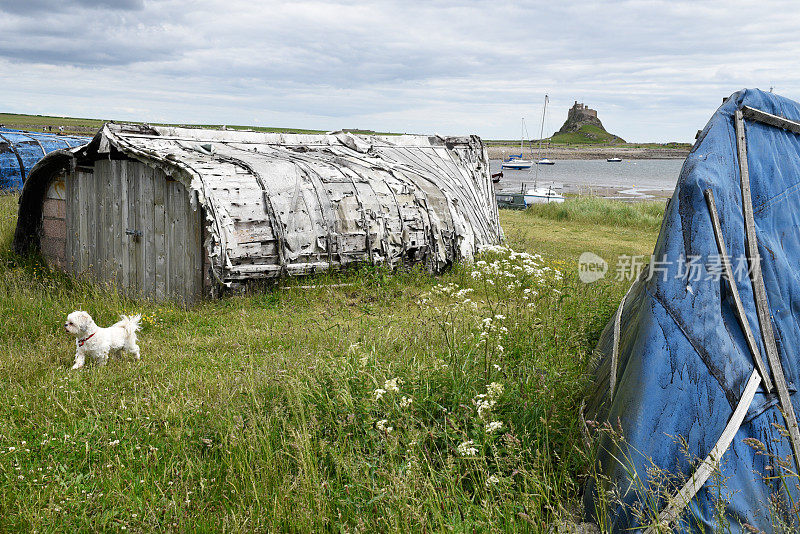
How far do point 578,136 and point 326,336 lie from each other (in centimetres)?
16434

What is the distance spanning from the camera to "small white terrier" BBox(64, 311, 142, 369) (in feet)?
20.9

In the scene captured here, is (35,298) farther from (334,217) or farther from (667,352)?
(667,352)

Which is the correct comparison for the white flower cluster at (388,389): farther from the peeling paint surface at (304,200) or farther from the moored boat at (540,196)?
the moored boat at (540,196)

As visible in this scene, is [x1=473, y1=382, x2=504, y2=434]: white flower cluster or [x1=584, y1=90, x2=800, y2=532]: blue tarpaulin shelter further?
[x1=473, y1=382, x2=504, y2=434]: white flower cluster

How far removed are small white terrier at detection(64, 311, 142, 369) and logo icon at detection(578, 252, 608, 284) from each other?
6.14m

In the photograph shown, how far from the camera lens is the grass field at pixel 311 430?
348 cm

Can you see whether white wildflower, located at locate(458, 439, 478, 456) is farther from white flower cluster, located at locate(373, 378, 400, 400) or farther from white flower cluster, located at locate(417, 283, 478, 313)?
white flower cluster, located at locate(417, 283, 478, 313)

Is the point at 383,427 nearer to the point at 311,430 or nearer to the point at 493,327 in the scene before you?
the point at 311,430

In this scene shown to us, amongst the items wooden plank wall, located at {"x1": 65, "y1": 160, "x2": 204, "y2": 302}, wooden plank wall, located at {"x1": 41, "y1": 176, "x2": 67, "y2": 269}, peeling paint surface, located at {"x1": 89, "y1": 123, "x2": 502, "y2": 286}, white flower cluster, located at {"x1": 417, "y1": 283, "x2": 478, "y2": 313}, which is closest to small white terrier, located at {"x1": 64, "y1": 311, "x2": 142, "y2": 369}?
peeling paint surface, located at {"x1": 89, "y1": 123, "x2": 502, "y2": 286}

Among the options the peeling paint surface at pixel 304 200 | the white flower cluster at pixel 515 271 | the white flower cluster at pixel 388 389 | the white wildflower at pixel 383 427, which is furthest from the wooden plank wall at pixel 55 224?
the white wildflower at pixel 383 427

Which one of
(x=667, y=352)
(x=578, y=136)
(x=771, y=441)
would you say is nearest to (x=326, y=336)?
(x=667, y=352)

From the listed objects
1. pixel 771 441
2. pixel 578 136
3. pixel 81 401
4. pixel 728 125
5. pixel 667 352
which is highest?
pixel 578 136

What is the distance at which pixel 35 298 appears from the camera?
884 cm

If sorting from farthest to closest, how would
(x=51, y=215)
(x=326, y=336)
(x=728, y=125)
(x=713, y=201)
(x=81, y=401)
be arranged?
(x=51, y=215) → (x=326, y=336) → (x=81, y=401) → (x=728, y=125) → (x=713, y=201)
